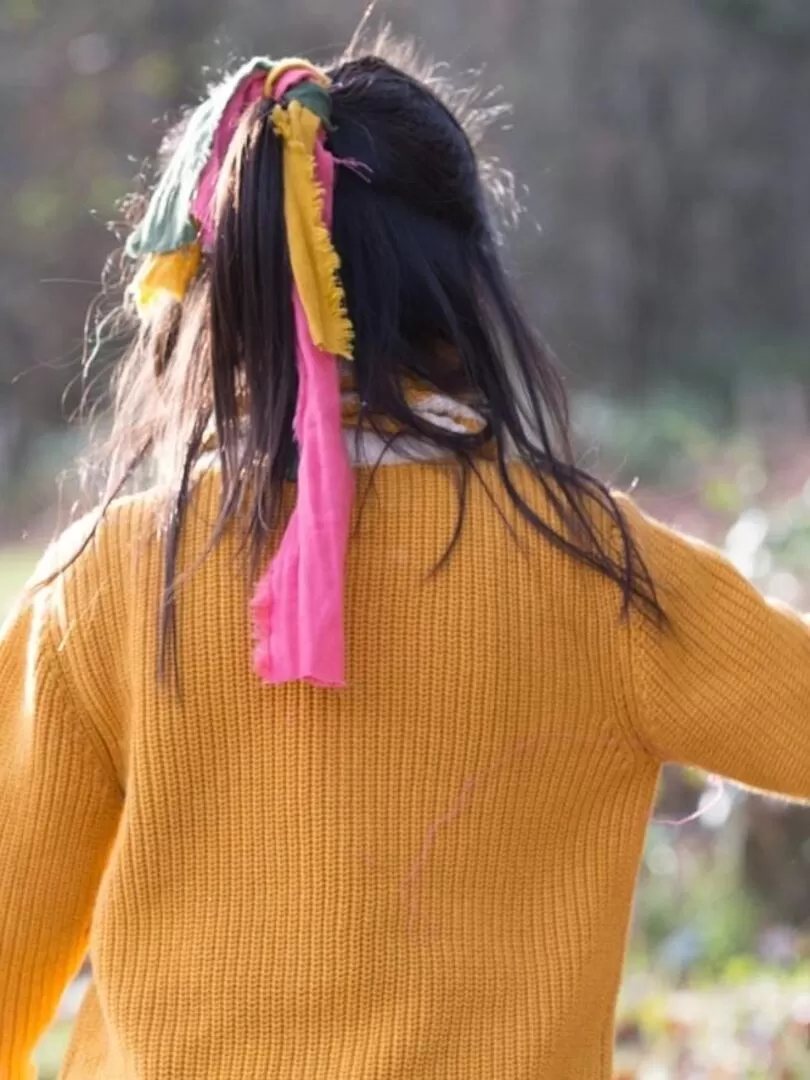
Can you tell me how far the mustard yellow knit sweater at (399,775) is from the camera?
141 cm

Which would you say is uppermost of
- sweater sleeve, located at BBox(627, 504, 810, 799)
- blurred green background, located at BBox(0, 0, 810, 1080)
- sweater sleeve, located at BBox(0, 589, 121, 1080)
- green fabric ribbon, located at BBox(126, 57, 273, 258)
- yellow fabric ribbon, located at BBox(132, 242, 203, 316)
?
green fabric ribbon, located at BBox(126, 57, 273, 258)

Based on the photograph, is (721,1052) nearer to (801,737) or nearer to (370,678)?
(801,737)

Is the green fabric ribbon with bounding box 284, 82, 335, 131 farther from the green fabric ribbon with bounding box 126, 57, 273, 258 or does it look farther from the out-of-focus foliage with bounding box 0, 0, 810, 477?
the out-of-focus foliage with bounding box 0, 0, 810, 477

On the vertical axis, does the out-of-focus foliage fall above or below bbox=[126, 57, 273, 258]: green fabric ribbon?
below

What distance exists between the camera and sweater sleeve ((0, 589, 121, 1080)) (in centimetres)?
149

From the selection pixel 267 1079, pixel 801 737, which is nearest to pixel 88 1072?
pixel 267 1079

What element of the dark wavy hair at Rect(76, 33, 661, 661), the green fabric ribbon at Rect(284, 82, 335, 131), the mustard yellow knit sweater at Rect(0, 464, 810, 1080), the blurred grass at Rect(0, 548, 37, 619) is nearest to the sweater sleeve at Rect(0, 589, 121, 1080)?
the mustard yellow knit sweater at Rect(0, 464, 810, 1080)

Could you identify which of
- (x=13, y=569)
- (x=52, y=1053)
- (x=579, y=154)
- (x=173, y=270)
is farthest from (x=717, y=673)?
(x=579, y=154)

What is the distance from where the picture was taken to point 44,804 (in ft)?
4.93

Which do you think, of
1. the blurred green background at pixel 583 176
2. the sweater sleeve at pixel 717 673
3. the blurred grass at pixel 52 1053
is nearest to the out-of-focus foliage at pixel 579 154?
the blurred green background at pixel 583 176

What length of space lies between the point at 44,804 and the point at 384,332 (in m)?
0.54

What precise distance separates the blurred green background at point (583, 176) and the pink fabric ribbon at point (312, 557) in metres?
9.37

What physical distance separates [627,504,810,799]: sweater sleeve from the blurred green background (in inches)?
364

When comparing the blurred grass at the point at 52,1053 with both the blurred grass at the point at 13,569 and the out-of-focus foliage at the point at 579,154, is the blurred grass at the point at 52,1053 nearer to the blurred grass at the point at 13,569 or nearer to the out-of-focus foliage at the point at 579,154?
the blurred grass at the point at 13,569
